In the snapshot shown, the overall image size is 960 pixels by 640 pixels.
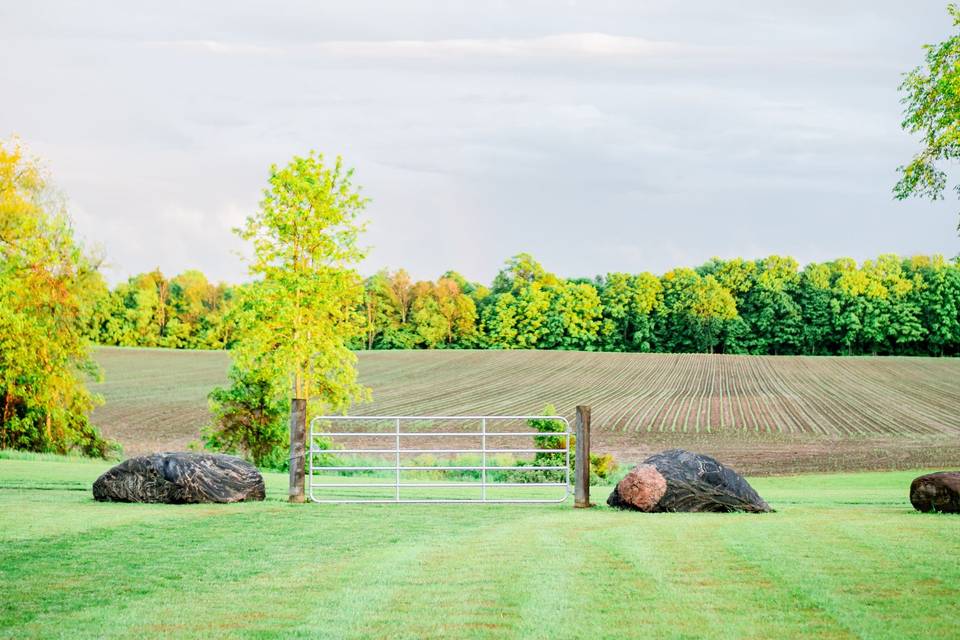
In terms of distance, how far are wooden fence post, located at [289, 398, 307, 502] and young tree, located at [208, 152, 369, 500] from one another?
665 inches

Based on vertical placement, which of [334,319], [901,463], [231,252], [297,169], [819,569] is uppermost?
[297,169]

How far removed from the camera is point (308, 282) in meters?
31.9

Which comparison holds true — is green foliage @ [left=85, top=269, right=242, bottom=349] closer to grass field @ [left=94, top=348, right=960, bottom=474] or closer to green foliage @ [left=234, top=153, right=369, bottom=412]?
grass field @ [left=94, top=348, right=960, bottom=474]

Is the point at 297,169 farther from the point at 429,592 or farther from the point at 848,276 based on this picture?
the point at 848,276

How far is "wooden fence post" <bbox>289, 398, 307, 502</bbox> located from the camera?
47.3 ft

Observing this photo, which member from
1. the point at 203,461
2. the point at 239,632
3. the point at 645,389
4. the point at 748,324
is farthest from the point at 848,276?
the point at 239,632

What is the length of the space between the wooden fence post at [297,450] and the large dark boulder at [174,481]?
2.19ft

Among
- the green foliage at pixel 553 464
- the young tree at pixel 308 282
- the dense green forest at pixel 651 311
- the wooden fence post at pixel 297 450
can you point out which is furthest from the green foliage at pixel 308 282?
the dense green forest at pixel 651 311

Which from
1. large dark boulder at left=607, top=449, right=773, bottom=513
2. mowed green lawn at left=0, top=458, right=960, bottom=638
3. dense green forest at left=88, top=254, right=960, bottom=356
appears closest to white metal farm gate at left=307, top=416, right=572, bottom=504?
large dark boulder at left=607, top=449, right=773, bottom=513

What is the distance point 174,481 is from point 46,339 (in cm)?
2129

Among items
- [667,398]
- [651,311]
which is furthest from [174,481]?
[651,311]

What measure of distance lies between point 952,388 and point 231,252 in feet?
169

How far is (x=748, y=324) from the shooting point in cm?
9975

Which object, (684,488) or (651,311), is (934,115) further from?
(651,311)
